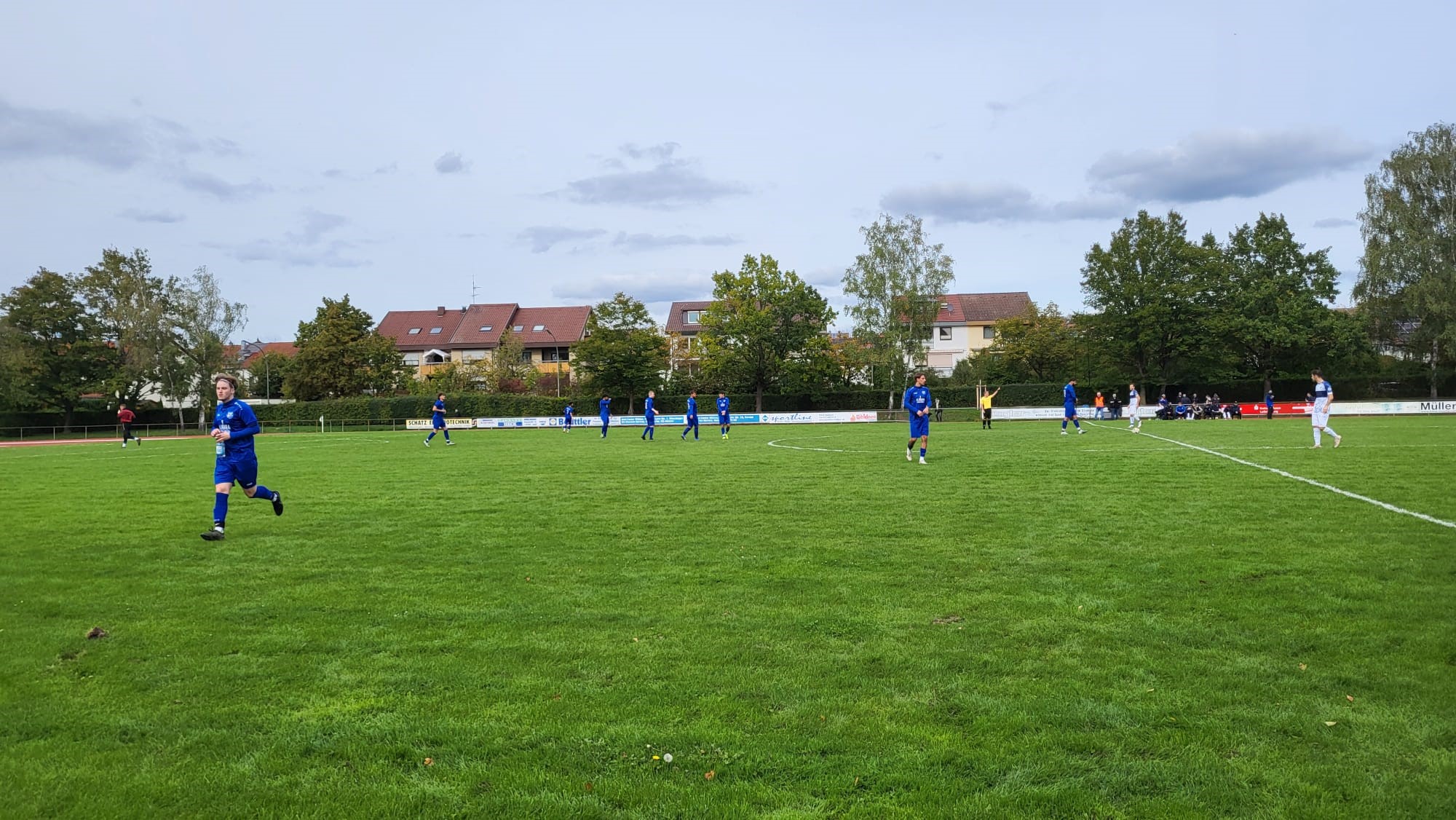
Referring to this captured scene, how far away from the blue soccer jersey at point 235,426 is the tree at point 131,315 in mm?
56691

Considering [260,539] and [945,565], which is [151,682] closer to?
[260,539]

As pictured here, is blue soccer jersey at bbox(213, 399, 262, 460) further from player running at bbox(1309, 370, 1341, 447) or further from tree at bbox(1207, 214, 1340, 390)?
tree at bbox(1207, 214, 1340, 390)

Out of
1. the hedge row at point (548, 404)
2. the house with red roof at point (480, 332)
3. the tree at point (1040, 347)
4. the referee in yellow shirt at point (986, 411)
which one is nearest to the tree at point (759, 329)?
the hedge row at point (548, 404)

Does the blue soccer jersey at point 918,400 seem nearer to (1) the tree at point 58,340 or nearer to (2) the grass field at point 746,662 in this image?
(2) the grass field at point 746,662

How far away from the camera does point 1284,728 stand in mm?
4129

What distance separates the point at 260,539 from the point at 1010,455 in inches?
645

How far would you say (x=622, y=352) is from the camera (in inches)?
2324

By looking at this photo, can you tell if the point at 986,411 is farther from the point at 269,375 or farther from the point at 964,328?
the point at 269,375

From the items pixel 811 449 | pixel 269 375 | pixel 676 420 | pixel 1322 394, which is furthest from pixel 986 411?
pixel 269 375

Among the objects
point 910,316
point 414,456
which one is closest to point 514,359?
point 910,316

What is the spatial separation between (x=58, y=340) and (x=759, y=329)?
4983 cm

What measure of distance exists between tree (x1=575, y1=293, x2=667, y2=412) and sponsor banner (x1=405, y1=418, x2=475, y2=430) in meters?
9.14

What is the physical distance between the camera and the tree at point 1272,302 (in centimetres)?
5288

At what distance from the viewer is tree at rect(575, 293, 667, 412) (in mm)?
59344
